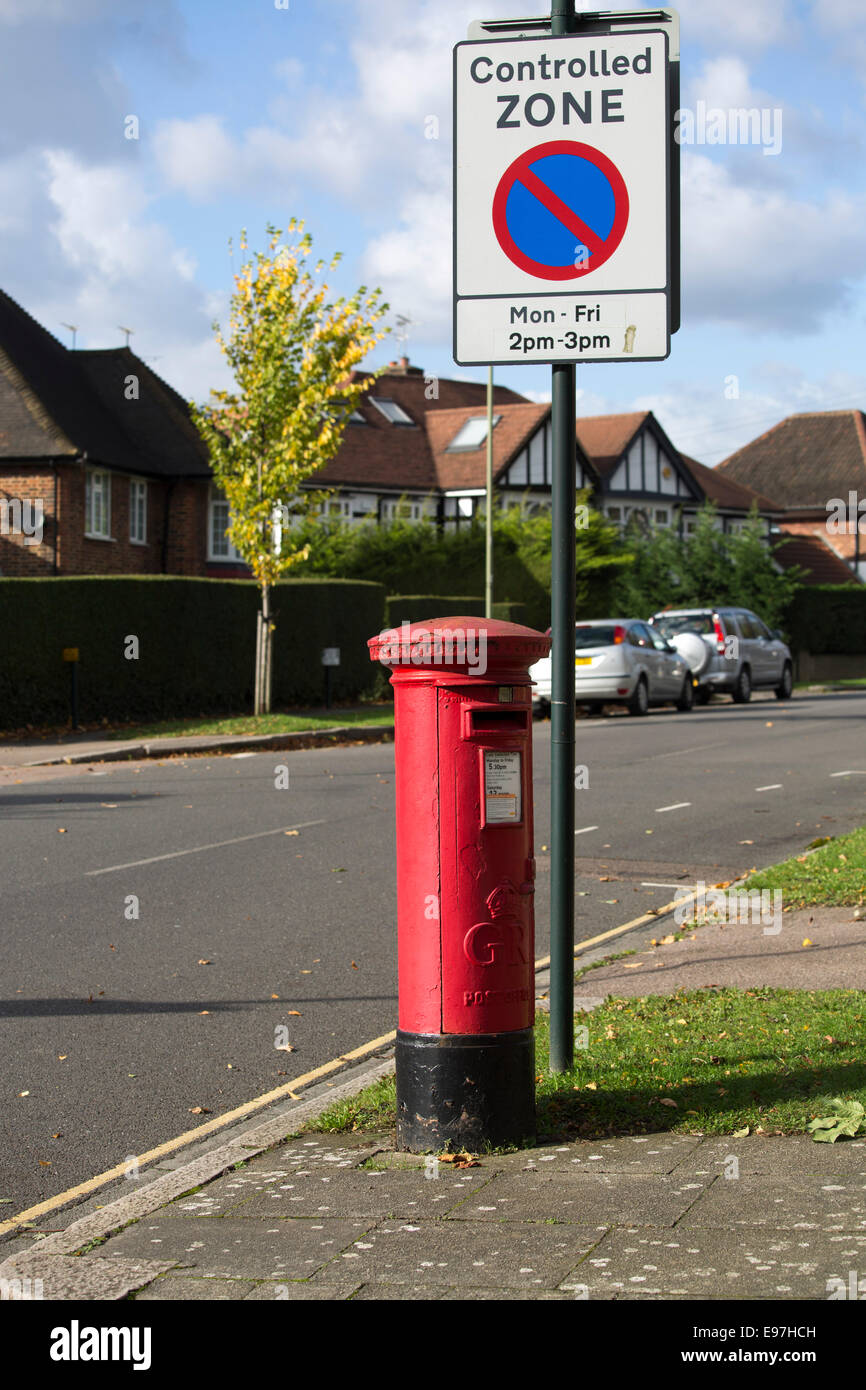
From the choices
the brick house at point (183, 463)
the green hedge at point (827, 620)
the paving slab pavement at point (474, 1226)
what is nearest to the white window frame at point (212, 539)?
the brick house at point (183, 463)

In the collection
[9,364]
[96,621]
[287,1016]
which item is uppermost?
[9,364]

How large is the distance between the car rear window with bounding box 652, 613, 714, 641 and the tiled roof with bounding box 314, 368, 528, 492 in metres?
13.0

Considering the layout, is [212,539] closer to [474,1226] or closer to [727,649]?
[727,649]

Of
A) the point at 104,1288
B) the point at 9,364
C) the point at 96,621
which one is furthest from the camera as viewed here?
the point at 9,364

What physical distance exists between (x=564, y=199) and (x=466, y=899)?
245 cm

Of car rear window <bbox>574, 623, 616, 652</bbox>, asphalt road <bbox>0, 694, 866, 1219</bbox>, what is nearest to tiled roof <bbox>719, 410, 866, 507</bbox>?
car rear window <bbox>574, 623, 616, 652</bbox>

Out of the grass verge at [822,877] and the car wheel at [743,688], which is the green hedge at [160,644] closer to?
the car wheel at [743,688]

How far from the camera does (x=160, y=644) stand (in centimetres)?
2450

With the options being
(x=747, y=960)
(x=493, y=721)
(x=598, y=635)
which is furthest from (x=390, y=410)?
(x=493, y=721)

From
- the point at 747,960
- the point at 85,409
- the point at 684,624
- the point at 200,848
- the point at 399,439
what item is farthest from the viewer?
the point at 399,439

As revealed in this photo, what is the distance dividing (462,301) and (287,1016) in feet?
11.2
